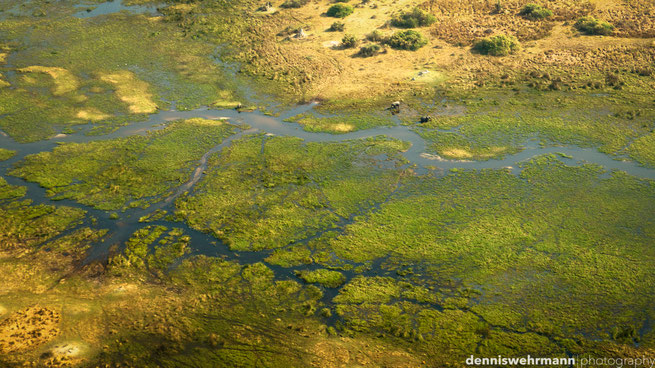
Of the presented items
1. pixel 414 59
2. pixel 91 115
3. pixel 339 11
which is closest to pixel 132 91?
pixel 91 115

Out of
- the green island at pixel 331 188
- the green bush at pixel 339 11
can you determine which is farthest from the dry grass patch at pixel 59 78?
the green bush at pixel 339 11

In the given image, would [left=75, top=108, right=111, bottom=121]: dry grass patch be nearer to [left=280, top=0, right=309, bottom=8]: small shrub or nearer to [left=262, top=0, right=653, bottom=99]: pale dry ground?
[left=262, top=0, right=653, bottom=99]: pale dry ground

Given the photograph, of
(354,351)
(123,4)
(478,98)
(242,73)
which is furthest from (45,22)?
(354,351)

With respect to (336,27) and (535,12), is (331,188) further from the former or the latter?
(535,12)

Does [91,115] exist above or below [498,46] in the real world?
below

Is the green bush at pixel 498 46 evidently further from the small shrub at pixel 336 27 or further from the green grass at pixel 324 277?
the green grass at pixel 324 277

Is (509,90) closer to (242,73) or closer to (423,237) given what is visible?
(423,237)

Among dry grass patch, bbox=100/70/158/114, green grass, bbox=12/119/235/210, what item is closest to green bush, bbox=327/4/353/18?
dry grass patch, bbox=100/70/158/114
